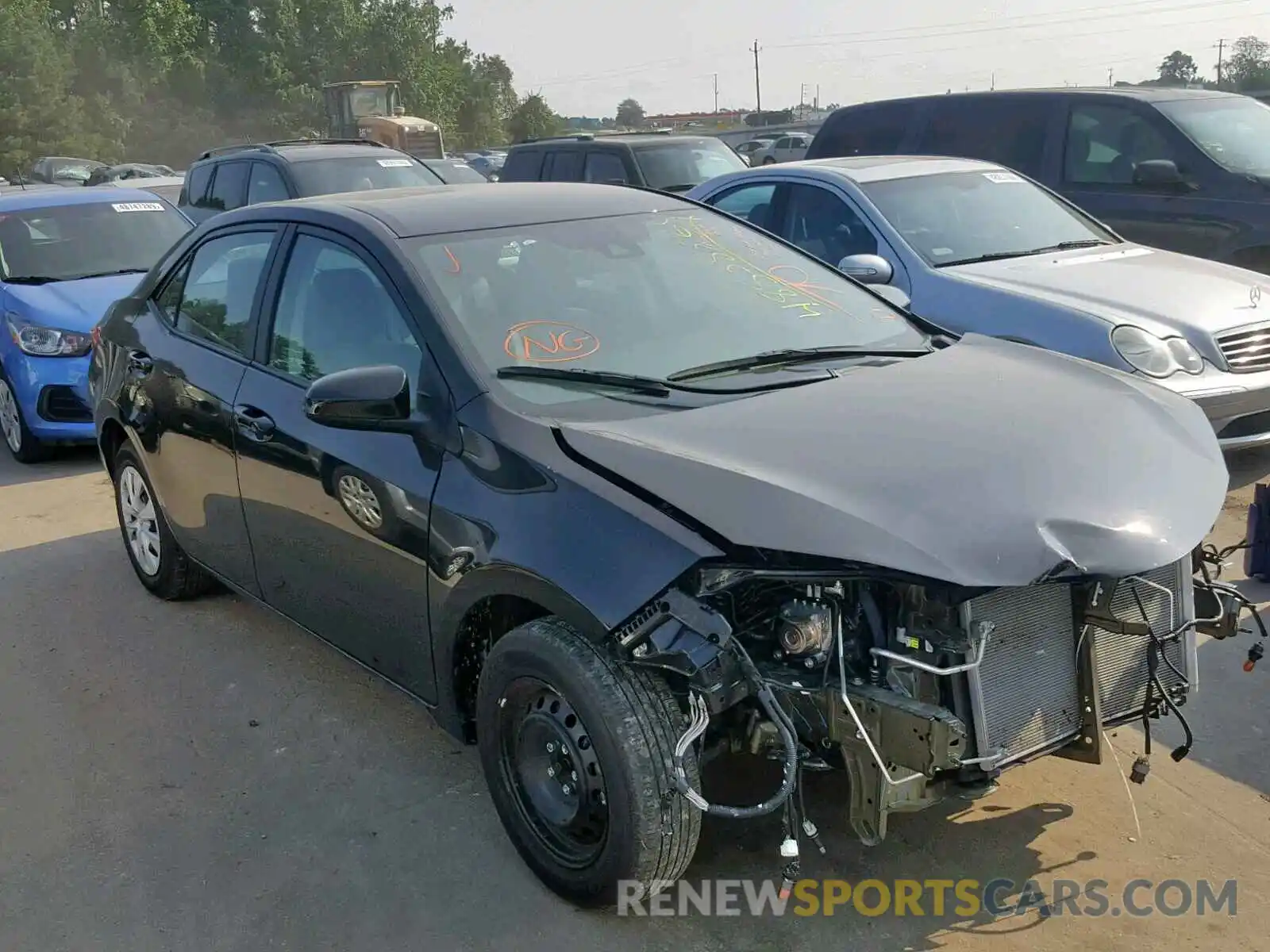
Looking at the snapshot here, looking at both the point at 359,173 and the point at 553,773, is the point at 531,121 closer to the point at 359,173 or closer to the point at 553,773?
the point at 359,173

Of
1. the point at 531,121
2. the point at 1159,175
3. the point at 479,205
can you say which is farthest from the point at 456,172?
the point at 531,121

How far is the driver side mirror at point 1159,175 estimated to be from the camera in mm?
8242

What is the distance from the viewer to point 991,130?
31.1 feet

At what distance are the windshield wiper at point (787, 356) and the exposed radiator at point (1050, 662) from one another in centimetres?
107

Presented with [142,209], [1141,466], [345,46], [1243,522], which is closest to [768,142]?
[345,46]

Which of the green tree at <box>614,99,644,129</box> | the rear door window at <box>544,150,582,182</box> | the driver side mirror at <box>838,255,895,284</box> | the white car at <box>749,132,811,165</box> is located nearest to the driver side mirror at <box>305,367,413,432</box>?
the driver side mirror at <box>838,255,895,284</box>

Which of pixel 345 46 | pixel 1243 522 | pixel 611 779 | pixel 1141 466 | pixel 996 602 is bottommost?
pixel 1243 522

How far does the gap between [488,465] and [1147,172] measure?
6.73 m

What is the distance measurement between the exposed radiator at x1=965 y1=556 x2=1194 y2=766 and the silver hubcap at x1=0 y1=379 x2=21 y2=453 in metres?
7.04

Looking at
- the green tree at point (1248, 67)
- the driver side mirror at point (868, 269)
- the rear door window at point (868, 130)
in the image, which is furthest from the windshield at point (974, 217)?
the green tree at point (1248, 67)

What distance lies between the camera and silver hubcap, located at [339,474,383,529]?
350cm

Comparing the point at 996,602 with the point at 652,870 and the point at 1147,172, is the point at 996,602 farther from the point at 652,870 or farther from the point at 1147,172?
the point at 1147,172

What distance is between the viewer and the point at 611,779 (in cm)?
281

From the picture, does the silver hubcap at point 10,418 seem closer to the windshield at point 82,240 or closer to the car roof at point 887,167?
the windshield at point 82,240
